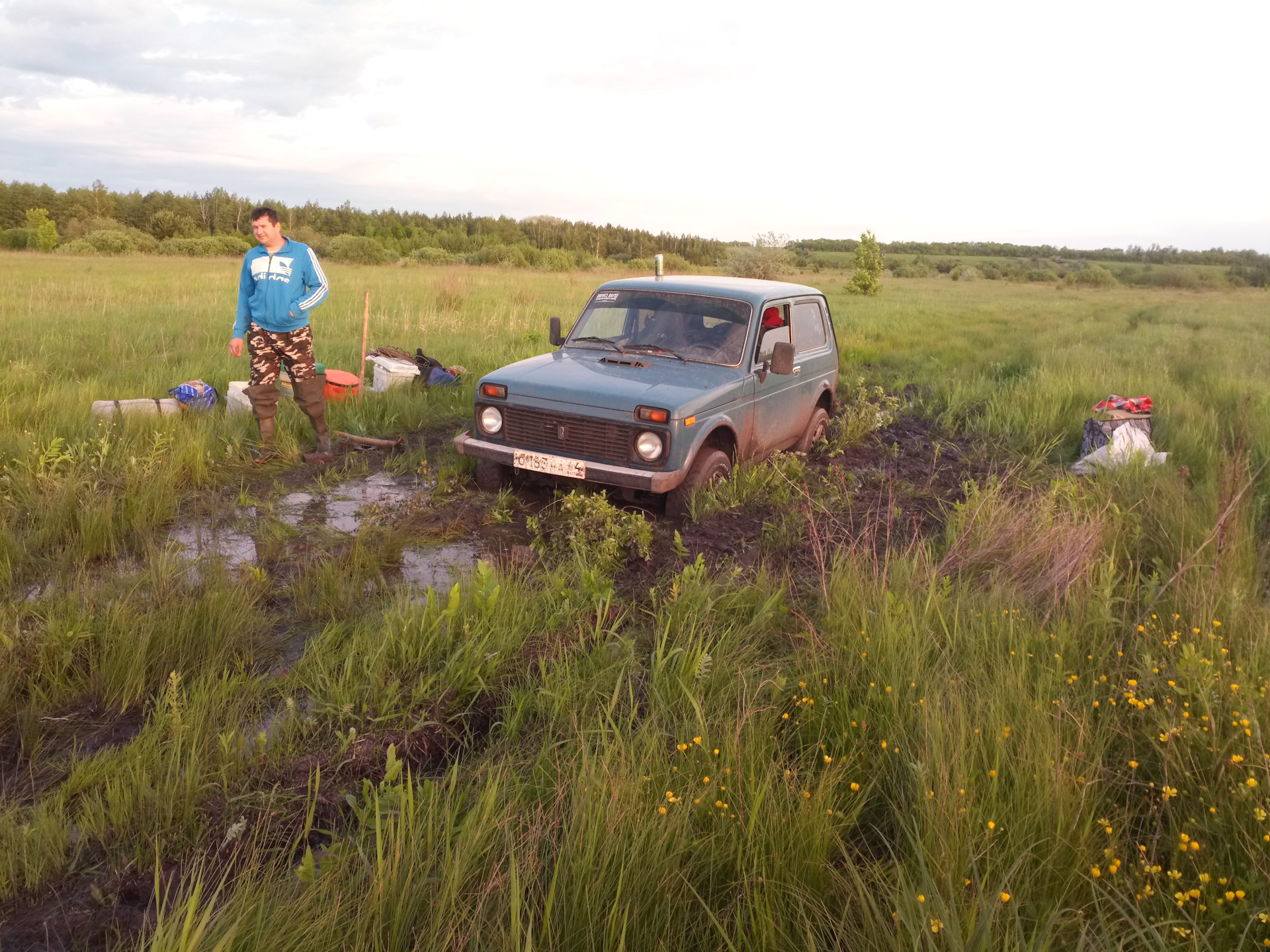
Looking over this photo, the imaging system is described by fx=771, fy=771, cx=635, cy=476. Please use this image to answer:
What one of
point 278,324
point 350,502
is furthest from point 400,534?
point 278,324

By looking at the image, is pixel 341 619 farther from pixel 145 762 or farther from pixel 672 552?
pixel 672 552

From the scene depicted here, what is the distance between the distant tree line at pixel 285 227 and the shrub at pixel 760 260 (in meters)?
6.44

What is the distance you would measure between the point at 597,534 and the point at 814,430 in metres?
3.55

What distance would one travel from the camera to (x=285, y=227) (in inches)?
2403

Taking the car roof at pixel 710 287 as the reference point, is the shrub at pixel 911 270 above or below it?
above

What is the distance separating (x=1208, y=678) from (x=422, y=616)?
3072 millimetres

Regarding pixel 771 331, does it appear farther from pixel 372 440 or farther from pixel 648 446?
pixel 372 440

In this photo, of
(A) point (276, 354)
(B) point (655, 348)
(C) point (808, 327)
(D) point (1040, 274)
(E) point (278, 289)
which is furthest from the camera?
(D) point (1040, 274)

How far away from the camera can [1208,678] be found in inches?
104

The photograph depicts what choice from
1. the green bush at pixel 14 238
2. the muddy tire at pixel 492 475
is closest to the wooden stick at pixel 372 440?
the muddy tire at pixel 492 475

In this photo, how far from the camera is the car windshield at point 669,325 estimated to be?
611 cm

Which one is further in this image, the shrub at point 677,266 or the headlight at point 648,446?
the shrub at point 677,266

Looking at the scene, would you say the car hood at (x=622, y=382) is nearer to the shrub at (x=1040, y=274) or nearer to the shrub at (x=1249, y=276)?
the shrub at (x=1040, y=274)

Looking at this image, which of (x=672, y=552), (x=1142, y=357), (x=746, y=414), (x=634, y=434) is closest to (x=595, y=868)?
(x=672, y=552)
